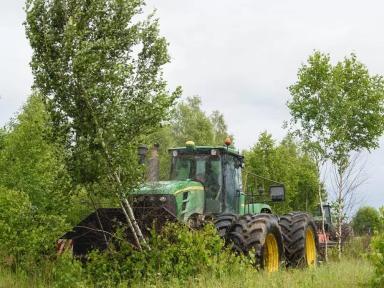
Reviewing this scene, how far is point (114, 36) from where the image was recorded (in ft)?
30.7

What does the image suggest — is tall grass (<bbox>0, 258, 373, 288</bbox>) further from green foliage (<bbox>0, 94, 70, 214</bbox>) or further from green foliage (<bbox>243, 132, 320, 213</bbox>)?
green foliage (<bbox>243, 132, 320, 213</bbox>)

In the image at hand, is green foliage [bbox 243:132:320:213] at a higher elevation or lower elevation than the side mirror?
higher

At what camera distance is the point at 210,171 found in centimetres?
1194

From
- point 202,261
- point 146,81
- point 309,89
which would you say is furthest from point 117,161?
point 309,89

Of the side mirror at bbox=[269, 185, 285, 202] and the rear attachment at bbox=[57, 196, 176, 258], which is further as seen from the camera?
the side mirror at bbox=[269, 185, 285, 202]

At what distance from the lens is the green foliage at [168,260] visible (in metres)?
9.13

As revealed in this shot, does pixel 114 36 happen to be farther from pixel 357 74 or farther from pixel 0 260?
pixel 357 74

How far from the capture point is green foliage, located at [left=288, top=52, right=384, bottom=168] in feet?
65.5

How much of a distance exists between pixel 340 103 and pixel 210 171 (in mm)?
9576

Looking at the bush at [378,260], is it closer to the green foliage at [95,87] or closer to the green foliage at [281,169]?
the green foliage at [95,87]

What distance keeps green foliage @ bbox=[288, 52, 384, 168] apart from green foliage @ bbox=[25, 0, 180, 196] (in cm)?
1144

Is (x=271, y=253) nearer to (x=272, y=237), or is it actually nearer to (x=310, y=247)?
(x=272, y=237)

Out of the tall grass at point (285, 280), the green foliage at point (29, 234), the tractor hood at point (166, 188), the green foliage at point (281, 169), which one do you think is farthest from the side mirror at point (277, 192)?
the green foliage at point (281, 169)

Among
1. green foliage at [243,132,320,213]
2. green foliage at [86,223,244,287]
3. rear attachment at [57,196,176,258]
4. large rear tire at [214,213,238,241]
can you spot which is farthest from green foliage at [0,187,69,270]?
green foliage at [243,132,320,213]
